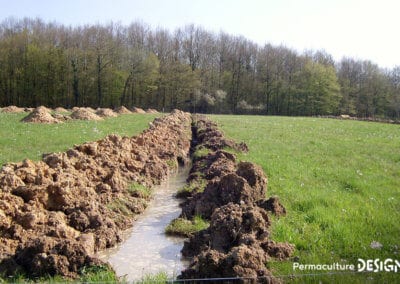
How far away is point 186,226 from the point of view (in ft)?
28.3

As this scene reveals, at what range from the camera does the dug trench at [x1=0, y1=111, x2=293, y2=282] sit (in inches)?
237

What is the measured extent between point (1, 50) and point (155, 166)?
66.9 m

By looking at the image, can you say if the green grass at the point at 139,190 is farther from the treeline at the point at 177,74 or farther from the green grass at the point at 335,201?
the treeline at the point at 177,74

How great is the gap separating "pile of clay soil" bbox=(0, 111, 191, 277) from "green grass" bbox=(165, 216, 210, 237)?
3.70ft

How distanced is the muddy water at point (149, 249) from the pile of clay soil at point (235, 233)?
434mm

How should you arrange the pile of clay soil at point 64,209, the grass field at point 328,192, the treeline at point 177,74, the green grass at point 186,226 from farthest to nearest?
the treeline at point 177,74 < the green grass at point 186,226 < the grass field at point 328,192 < the pile of clay soil at point 64,209

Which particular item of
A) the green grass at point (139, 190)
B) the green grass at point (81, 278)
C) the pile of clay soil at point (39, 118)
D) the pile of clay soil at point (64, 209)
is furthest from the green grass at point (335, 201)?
the pile of clay soil at point (39, 118)

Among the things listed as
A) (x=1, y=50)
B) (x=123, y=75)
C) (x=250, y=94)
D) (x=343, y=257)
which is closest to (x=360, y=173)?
(x=343, y=257)

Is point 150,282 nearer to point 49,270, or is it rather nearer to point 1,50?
point 49,270

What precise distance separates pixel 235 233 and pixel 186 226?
2048 mm

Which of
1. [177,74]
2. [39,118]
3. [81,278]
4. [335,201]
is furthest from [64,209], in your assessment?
[177,74]

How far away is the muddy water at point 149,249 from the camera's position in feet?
22.1

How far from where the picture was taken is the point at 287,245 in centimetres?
661

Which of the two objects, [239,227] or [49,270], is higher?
[239,227]
